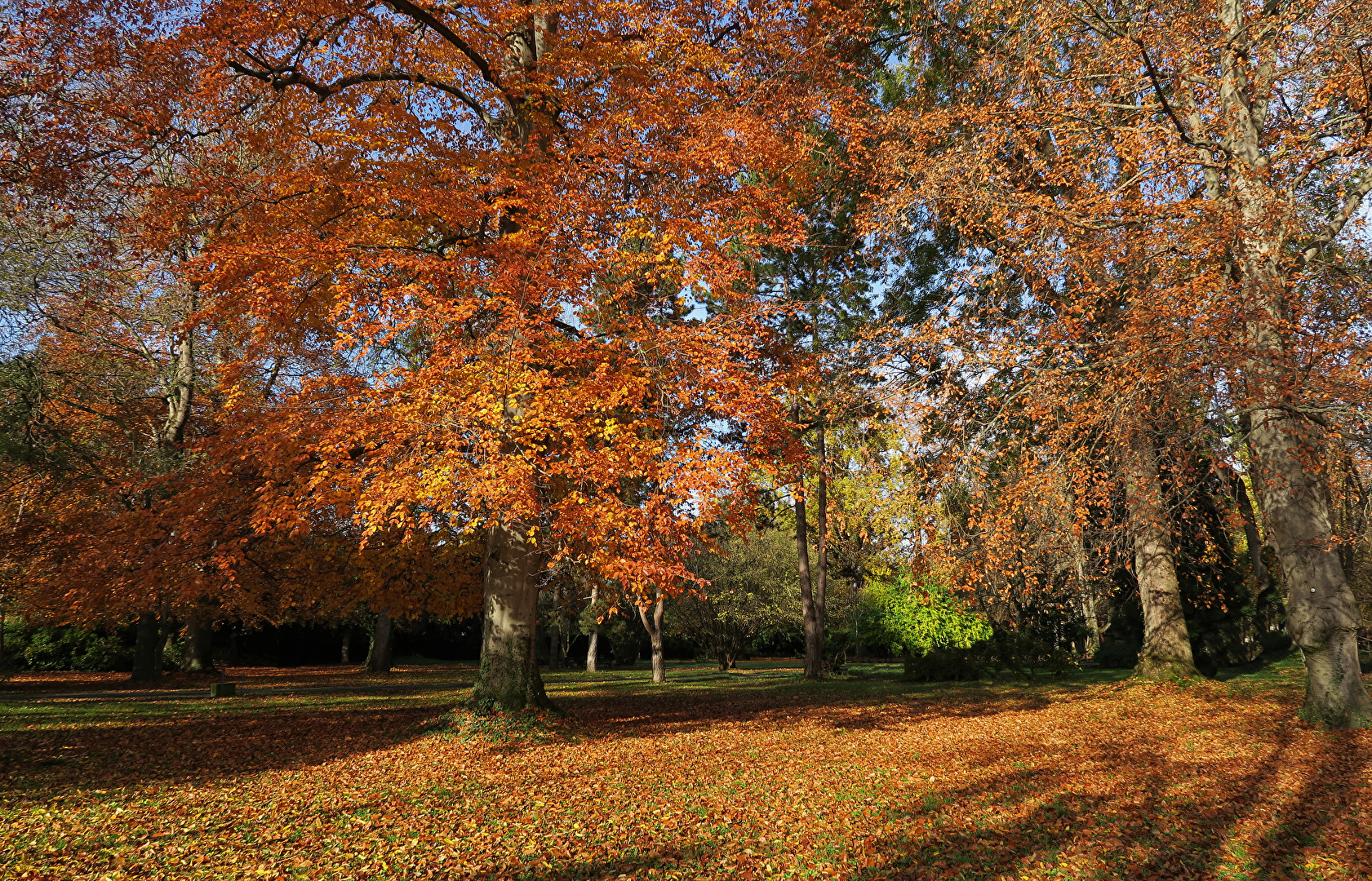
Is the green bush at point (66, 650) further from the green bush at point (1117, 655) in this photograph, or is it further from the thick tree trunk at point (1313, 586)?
the green bush at point (1117, 655)

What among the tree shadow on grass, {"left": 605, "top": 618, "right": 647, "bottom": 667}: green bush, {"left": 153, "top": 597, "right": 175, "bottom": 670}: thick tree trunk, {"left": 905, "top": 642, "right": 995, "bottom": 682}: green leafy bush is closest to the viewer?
the tree shadow on grass

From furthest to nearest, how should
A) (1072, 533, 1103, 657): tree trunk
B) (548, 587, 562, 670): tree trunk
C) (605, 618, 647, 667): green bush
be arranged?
(605, 618, 647, 667): green bush
(548, 587, 562, 670): tree trunk
(1072, 533, 1103, 657): tree trunk

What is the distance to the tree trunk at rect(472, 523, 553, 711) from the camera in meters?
11.9

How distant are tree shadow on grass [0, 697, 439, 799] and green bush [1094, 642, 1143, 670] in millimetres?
23408

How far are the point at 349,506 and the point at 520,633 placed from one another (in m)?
3.45

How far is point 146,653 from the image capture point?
70.4ft

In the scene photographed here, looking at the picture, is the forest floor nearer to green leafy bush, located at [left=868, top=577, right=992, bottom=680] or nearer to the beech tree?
the beech tree

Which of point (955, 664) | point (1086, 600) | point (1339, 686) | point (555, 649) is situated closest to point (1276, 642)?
point (1086, 600)

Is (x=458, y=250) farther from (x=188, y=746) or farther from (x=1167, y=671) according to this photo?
(x=1167, y=671)

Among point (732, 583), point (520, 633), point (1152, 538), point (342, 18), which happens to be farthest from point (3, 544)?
point (1152, 538)

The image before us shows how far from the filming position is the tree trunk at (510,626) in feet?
39.2

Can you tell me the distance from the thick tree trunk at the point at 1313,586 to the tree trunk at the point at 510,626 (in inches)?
428

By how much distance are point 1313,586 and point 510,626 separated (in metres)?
11.9

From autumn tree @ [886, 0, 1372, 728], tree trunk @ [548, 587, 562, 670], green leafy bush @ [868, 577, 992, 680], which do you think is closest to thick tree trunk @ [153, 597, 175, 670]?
tree trunk @ [548, 587, 562, 670]
